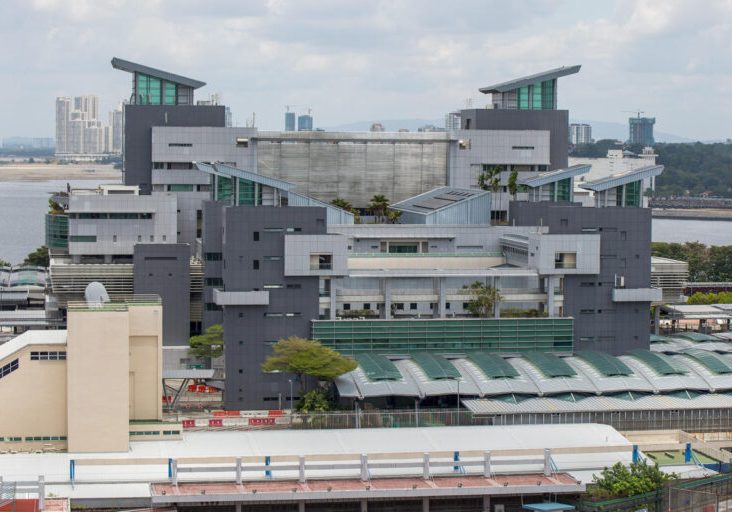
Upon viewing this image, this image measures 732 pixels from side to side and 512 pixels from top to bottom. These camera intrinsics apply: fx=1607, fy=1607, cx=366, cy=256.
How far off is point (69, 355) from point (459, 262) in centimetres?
3357

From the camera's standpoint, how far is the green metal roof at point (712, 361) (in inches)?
3113

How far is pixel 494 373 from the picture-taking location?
251 feet

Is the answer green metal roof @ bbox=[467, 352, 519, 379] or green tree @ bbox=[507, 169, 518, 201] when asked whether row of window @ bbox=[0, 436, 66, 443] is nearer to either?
green metal roof @ bbox=[467, 352, 519, 379]

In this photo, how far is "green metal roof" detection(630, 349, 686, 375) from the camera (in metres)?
78.2

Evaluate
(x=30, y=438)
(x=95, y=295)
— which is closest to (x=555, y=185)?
(x=95, y=295)

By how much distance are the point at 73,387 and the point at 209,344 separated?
26.0 metres

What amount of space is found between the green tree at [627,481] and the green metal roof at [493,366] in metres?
16.1

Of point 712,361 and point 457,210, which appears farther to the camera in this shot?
point 457,210

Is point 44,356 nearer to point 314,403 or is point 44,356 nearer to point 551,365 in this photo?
point 314,403

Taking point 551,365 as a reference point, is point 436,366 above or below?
below

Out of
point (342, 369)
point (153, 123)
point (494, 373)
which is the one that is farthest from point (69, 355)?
point (153, 123)

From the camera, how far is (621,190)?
301ft

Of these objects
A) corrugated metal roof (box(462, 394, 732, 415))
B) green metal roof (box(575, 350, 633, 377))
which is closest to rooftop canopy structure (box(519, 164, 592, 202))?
green metal roof (box(575, 350, 633, 377))

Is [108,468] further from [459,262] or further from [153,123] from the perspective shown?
[153,123]
